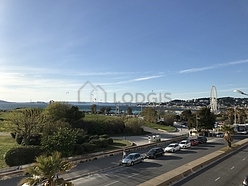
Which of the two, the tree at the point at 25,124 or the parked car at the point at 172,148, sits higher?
the tree at the point at 25,124

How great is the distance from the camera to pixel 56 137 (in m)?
29.9

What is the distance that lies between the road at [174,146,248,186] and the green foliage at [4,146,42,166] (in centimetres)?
1569

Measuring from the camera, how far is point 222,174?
24.4 meters

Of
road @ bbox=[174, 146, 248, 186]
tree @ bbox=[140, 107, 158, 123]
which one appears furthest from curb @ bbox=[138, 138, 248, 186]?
tree @ bbox=[140, 107, 158, 123]

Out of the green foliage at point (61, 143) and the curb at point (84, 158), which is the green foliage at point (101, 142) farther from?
the green foliage at point (61, 143)

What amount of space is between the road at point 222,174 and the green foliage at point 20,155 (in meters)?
15.7

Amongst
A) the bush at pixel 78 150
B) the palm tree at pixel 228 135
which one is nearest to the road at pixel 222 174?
the palm tree at pixel 228 135

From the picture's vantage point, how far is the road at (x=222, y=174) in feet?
70.4

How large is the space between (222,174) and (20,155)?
65.8 feet

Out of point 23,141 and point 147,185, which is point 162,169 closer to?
point 147,185

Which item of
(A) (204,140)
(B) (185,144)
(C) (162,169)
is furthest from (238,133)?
(C) (162,169)

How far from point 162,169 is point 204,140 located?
1015 inches

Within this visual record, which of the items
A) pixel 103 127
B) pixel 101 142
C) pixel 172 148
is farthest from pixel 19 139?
pixel 172 148

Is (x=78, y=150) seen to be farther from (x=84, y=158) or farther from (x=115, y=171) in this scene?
(x=115, y=171)
